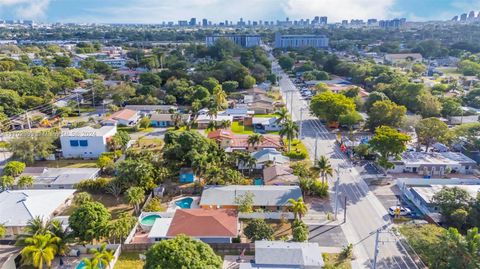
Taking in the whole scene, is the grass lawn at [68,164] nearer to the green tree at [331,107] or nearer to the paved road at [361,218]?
the paved road at [361,218]

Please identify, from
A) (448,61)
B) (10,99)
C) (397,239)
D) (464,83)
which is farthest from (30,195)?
(448,61)

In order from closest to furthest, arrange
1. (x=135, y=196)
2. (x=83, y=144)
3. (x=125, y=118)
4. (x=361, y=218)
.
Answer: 1. (x=361, y=218)
2. (x=135, y=196)
3. (x=83, y=144)
4. (x=125, y=118)

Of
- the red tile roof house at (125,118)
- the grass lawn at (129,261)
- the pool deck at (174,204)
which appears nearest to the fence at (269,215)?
the pool deck at (174,204)

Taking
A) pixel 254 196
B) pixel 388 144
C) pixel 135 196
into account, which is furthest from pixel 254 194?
pixel 388 144

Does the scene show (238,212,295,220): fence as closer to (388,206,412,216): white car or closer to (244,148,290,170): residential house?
(388,206,412,216): white car

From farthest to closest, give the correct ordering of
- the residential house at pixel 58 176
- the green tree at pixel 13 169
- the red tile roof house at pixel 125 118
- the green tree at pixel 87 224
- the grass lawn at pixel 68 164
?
the red tile roof house at pixel 125 118 → the grass lawn at pixel 68 164 → the green tree at pixel 13 169 → the residential house at pixel 58 176 → the green tree at pixel 87 224

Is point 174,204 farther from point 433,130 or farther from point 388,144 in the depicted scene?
point 433,130
